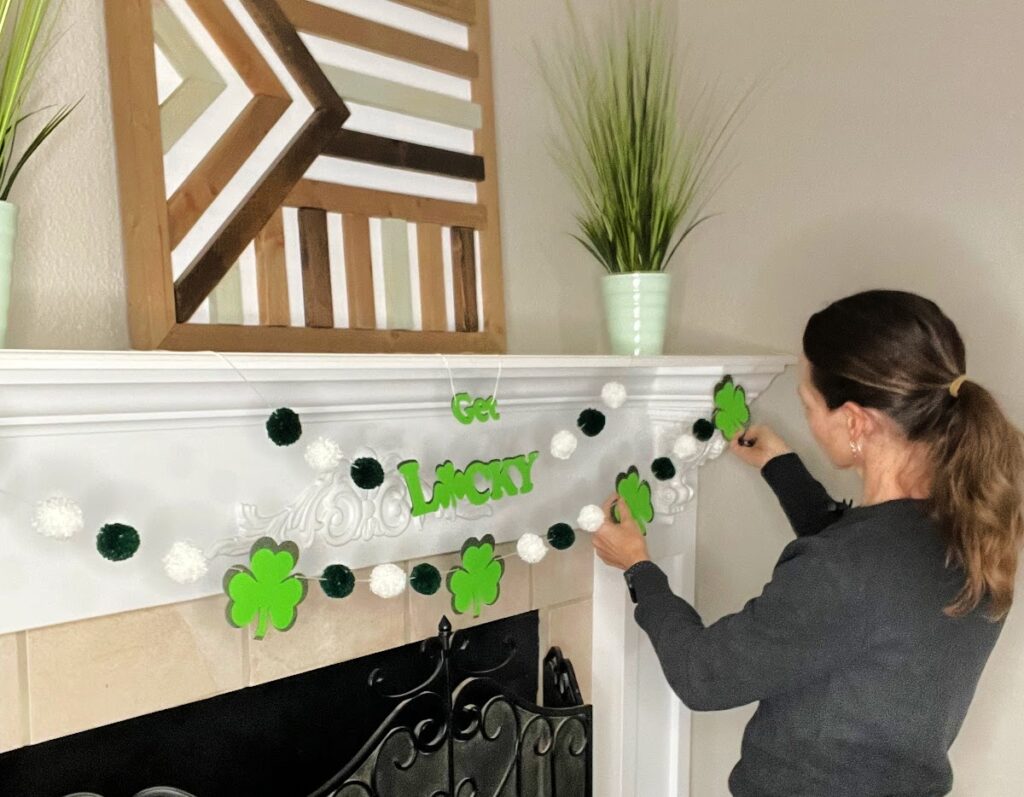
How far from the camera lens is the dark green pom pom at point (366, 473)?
0.99m

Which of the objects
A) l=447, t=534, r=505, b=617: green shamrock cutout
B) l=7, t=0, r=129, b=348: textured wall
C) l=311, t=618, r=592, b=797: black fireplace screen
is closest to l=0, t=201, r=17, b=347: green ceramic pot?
l=7, t=0, r=129, b=348: textured wall

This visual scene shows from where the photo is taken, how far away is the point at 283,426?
91 cm

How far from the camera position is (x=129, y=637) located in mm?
960

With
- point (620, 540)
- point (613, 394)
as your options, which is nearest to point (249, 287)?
point (613, 394)

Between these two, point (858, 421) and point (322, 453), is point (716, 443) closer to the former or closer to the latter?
point (858, 421)

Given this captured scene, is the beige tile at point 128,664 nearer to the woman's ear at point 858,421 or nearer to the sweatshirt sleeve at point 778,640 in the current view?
the sweatshirt sleeve at point 778,640

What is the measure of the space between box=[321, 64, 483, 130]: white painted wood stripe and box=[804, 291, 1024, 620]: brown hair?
0.59m

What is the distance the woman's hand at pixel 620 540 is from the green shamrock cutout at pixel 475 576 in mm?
211

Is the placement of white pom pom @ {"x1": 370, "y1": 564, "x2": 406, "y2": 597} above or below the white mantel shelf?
below

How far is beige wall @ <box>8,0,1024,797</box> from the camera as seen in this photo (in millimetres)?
1358

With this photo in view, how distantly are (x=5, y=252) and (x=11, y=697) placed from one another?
1.48 ft

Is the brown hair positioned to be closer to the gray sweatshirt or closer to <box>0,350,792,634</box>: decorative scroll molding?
the gray sweatshirt

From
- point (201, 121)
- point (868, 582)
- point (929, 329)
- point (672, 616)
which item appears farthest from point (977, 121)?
point (201, 121)

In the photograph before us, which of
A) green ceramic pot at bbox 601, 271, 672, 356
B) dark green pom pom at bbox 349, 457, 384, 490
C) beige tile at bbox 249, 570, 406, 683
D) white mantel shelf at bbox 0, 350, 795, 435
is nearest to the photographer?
white mantel shelf at bbox 0, 350, 795, 435
